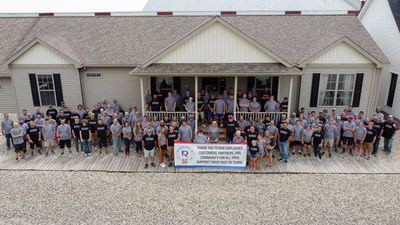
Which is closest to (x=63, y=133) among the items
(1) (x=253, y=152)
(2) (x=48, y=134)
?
(2) (x=48, y=134)

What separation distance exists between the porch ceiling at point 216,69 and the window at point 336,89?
2.55 metres

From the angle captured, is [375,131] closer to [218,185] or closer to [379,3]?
[218,185]

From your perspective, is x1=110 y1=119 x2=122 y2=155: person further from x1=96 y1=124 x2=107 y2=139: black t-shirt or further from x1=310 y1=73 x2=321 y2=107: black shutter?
x1=310 y1=73 x2=321 y2=107: black shutter

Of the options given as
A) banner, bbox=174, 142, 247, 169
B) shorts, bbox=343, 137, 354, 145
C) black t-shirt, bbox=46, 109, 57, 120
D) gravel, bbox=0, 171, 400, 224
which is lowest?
gravel, bbox=0, 171, 400, 224

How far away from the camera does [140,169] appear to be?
11.6 m

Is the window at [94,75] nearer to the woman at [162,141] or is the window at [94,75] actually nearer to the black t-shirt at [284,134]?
the woman at [162,141]

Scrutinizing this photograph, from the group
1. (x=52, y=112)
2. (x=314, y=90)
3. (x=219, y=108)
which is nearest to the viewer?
(x=219, y=108)

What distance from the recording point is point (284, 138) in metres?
11.8

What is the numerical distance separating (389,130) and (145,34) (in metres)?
12.5

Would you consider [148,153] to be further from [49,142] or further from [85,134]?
[49,142]

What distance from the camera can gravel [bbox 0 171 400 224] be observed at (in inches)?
352

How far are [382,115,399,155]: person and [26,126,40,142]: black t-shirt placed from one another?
13611 mm

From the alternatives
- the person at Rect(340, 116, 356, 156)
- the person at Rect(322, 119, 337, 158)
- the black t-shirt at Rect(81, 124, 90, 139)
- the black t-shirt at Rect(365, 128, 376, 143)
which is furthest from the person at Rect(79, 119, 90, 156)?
the black t-shirt at Rect(365, 128, 376, 143)

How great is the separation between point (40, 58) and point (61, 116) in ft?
12.8
